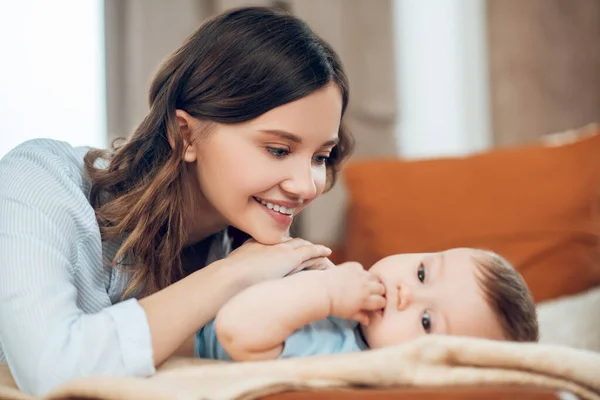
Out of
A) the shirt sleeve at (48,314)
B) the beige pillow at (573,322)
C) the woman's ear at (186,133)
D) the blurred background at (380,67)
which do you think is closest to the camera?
the shirt sleeve at (48,314)

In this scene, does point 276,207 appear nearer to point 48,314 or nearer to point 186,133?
point 186,133

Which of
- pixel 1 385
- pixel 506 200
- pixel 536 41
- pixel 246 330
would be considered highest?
pixel 536 41

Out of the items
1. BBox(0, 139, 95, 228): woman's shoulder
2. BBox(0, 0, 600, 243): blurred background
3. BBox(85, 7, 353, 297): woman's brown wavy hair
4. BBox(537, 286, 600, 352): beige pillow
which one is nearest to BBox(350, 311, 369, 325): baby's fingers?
BBox(85, 7, 353, 297): woman's brown wavy hair

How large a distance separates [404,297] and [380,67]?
2.22 m

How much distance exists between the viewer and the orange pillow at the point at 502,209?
97.3 inches

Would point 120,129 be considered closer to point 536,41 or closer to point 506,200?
Answer: point 506,200

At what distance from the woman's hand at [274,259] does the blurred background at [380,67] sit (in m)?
1.39

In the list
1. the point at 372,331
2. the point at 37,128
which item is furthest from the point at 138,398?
the point at 37,128

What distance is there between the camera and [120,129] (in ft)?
8.32

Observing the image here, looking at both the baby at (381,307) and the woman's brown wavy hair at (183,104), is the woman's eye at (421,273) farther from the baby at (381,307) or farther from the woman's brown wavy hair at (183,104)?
the woman's brown wavy hair at (183,104)

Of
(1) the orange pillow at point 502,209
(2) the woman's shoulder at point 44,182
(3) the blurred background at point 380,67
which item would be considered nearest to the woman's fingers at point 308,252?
(2) the woman's shoulder at point 44,182

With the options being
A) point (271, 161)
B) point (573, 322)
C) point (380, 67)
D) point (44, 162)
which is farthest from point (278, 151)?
point (380, 67)

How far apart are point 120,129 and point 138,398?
1781 millimetres

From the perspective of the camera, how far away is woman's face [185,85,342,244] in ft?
4.01
